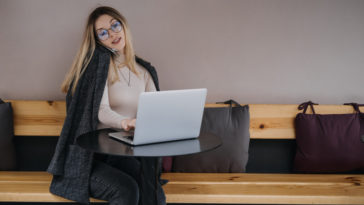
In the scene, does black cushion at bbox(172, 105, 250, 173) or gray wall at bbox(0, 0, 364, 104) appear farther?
gray wall at bbox(0, 0, 364, 104)

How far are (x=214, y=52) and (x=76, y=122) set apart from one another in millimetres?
1098

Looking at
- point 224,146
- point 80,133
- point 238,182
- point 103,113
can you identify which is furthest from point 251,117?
point 80,133

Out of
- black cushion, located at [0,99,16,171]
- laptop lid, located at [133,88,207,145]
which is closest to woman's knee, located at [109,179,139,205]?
laptop lid, located at [133,88,207,145]

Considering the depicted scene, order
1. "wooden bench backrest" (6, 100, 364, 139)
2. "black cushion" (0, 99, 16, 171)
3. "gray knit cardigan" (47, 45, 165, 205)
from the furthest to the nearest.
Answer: "wooden bench backrest" (6, 100, 364, 139)
"black cushion" (0, 99, 16, 171)
"gray knit cardigan" (47, 45, 165, 205)

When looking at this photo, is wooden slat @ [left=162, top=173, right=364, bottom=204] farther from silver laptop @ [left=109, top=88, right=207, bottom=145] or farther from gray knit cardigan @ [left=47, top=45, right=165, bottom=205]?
silver laptop @ [left=109, top=88, right=207, bottom=145]

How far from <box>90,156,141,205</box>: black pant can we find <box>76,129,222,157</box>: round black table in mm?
230

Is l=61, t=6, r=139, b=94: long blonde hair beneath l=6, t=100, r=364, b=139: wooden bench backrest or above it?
above

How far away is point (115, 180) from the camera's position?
175 centimetres

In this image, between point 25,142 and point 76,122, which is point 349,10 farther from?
point 25,142

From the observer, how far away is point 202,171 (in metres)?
2.30

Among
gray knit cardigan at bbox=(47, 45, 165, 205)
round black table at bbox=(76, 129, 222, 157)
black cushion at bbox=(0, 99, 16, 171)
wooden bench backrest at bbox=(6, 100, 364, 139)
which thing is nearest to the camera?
round black table at bbox=(76, 129, 222, 157)

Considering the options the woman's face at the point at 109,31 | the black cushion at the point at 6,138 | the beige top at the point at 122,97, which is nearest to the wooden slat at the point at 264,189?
the beige top at the point at 122,97

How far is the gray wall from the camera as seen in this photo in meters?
2.44

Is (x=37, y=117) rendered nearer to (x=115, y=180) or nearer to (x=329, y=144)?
(x=115, y=180)
